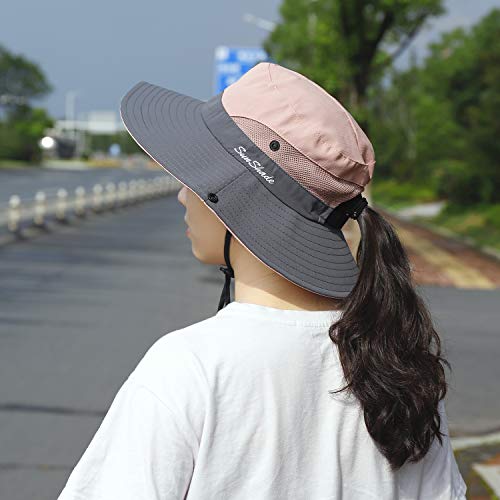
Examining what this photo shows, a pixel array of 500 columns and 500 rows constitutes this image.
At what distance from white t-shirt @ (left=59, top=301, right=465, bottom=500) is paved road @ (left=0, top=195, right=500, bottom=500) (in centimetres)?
94

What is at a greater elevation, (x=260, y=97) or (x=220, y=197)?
(x=260, y=97)

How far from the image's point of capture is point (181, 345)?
1694mm

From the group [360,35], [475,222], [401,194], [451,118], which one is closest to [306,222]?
[360,35]

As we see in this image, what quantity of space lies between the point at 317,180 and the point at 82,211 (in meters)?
28.2

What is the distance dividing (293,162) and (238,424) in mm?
454

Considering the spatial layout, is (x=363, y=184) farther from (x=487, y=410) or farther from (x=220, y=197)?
(x=487, y=410)

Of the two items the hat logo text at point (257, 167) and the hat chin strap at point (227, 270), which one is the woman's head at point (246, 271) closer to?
the hat chin strap at point (227, 270)

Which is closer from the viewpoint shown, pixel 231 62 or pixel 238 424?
pixel 238 424

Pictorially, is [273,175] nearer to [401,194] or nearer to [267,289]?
[267,289]

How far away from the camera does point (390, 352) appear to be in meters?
1.87

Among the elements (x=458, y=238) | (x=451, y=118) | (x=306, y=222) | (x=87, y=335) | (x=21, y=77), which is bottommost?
(x=21, y=77)

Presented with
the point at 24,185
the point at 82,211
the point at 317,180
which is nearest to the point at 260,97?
the point at 317,180

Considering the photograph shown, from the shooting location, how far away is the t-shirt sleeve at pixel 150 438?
1640 millimetres

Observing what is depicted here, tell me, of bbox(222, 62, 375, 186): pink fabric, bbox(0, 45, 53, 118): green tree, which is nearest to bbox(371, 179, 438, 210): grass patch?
bbox(222, 62, 375, 186): pink fabric
